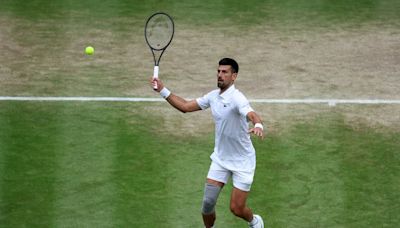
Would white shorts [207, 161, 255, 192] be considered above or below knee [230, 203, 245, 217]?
above

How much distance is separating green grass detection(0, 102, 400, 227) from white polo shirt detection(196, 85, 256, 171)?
115cm

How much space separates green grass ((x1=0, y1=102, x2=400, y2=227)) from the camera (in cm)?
1248

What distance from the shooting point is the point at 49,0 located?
810 inches

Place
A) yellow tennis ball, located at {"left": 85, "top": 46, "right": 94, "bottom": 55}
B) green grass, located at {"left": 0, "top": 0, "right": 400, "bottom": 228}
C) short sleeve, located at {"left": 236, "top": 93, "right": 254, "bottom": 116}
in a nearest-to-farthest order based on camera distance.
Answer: short sleeve, located at {"left": 236, "top": 93, "right": 254, "bottom": 116}, green grass, located at {"left": 0, "top": 0, "right": 400, "bottom": 228}, yellow tennis ball, located at {"left": 85, "top": 46, "right": 94, "bottom": 55}

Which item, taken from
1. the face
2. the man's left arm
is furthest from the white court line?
the man's left arm

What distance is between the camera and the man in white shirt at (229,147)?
37.3ft

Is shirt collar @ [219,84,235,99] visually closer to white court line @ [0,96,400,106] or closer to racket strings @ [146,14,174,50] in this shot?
racket strings @ [146,14,174,50]

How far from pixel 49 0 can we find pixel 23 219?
9.20 metres

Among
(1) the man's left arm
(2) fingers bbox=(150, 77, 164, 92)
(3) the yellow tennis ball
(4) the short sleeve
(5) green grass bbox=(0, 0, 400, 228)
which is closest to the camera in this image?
(1) the man's left arm

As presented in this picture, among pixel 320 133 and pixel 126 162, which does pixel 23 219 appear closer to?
pixel 126 162

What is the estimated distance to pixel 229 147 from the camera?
11.5 meters

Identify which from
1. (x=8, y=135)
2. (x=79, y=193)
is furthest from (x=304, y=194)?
(x=8, y=135)

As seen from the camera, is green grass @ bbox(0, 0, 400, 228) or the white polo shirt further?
green grass @ bbox(0, 0, 400, 228)

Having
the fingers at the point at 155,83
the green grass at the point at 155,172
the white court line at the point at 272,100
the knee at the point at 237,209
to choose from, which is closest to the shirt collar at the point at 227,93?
the fingers at the point at 155,83
